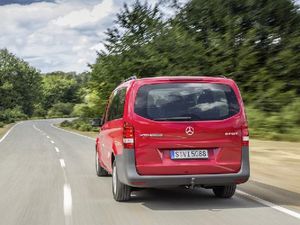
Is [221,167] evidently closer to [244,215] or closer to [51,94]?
[244,215]

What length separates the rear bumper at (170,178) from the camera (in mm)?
7391

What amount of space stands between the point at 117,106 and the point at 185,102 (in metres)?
1.55

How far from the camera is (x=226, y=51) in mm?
25219

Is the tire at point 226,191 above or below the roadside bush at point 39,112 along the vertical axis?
above

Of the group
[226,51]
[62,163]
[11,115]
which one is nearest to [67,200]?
[62,163]

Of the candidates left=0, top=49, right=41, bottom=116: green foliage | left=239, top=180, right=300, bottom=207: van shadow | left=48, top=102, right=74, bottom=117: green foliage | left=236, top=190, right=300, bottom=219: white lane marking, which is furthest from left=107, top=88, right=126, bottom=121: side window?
left=0, top=49, right=41, bottom=116: green foliage

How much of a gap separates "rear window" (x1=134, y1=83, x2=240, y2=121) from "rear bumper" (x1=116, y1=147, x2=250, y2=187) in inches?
25.3

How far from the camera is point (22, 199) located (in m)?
8.62

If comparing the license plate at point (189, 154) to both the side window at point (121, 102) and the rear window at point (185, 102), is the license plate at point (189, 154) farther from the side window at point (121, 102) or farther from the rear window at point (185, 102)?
the side window at point (121, 102)

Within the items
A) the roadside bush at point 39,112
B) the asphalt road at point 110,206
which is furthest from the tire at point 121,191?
the roadside bush at point 39,112

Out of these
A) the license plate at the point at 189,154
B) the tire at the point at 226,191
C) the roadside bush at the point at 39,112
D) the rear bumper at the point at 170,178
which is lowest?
the roadside bush at the point at 39,112

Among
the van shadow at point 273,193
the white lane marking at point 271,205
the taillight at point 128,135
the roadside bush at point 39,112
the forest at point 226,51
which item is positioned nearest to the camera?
the white lane marking at point 271,205

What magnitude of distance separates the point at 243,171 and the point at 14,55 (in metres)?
138

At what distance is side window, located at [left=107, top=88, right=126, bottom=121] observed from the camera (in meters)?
8.30
